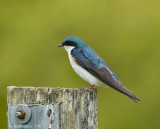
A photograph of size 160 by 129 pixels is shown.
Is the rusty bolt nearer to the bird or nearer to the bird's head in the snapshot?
the bird

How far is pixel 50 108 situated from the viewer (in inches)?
130

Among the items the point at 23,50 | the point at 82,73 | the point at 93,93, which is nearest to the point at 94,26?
the point at 23,50

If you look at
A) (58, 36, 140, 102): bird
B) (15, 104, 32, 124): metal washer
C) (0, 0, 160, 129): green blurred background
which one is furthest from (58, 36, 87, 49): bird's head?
(15, 104, 32, 124): metal washer

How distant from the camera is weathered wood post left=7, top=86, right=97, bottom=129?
10.7 feet

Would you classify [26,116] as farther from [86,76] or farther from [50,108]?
[86,76]

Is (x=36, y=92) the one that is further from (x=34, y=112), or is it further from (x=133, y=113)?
(x=133, y=113)

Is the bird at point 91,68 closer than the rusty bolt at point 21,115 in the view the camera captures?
No

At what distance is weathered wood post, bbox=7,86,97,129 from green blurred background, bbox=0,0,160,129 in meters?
3.71

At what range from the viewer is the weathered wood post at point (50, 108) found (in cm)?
327

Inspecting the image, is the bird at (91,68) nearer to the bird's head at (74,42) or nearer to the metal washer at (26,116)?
the bird's head at (74,42)

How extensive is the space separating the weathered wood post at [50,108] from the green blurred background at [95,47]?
3710mm

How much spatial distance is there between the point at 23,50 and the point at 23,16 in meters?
0.79

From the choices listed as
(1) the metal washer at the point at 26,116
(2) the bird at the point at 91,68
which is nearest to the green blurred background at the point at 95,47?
(2) the bird at the point at 91,68

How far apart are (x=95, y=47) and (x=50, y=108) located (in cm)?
451
